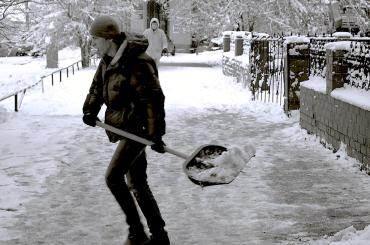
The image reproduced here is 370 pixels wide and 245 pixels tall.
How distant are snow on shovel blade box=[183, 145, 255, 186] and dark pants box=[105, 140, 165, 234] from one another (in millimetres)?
386

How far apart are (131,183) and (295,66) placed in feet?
27.2

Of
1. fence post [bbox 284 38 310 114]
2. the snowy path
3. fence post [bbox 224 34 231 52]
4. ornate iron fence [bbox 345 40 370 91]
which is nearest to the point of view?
the snowy path

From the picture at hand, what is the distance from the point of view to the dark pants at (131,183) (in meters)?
5.04

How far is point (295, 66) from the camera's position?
12.9 m

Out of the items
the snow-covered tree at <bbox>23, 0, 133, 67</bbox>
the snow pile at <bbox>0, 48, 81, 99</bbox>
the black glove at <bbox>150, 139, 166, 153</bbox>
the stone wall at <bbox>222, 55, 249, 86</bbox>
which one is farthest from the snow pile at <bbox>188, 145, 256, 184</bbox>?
the snow-covered tree at <bbox>23, 0, 133, 67</bbox>

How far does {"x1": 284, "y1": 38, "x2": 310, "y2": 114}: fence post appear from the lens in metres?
12.8

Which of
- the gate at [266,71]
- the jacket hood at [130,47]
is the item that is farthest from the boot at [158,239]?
the gate at [266,71]

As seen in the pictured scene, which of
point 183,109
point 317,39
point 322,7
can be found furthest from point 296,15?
point 317,39

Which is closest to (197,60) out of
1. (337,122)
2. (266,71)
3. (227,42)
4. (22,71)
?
(22,71)

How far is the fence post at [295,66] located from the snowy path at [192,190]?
0.57m

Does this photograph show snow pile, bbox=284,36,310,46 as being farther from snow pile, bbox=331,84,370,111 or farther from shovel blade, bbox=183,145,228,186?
shovel blade, bbox=183,145,228,186

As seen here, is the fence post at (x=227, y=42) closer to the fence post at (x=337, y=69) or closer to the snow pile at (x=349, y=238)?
the fence post at (x=337, y=69)

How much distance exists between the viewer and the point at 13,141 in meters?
10.9

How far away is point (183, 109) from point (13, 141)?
5188mm
